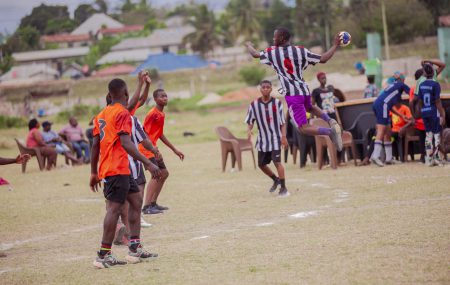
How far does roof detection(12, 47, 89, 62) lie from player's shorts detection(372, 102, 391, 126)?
71960mm

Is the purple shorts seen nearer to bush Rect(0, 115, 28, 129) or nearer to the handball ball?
the handball ball

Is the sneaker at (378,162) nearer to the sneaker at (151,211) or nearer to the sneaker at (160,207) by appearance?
the sneaker at (160,207)

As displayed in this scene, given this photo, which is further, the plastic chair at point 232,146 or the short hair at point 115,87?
the plastic chair at point 232,146

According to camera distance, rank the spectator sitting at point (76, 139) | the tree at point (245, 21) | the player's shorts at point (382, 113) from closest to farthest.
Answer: the player's shorts at point (382, 113) < the spectator sitting at point (76, 139) < the tree at point (245, 21)

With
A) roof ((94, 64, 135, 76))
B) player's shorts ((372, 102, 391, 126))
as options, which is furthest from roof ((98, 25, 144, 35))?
player's shorts ((372, 102, 391, 126))

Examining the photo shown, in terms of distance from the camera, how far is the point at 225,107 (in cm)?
5091

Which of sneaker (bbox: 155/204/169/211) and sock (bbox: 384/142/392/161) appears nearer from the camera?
sneaker (bbox: 155/204/169/211)

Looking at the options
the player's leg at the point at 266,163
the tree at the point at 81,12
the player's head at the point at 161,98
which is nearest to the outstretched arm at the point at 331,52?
the player's head at the point at 161,98

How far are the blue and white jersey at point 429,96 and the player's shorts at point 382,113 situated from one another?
112 cm

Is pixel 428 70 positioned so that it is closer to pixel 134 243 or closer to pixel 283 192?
pixel 283 192

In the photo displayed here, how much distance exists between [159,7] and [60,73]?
271 feet

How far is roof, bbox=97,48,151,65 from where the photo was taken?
108875 millimetres

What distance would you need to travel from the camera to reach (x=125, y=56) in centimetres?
11050

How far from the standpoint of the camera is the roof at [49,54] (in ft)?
301
